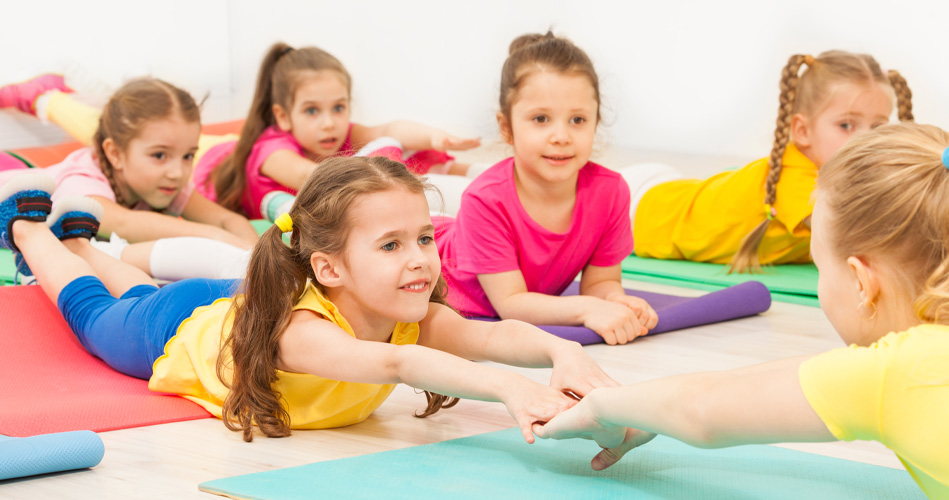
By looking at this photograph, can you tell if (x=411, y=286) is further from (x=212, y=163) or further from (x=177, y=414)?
(x=212, y=163)

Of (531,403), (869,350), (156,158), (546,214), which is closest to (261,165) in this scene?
(156,158)

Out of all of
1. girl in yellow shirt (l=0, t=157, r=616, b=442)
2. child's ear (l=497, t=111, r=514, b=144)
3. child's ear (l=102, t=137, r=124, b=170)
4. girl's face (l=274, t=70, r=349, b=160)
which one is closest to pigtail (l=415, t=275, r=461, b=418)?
girl in yellow shirt (l=0, t=157, r=616, b=442)

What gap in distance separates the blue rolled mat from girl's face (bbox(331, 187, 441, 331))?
0.42 metres

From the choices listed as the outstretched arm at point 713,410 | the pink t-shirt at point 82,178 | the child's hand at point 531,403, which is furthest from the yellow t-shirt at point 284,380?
the pink t-shirt at point 82,178

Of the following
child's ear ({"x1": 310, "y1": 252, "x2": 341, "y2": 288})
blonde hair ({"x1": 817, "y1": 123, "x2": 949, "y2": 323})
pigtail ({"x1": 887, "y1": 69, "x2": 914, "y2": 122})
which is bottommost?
child's ear ({"x1": 310, "y1": 252, "x2": 341, "y2": 288})

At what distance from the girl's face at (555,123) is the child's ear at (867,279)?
1.10 metres

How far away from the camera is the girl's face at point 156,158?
275 centimetres

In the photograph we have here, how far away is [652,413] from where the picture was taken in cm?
103

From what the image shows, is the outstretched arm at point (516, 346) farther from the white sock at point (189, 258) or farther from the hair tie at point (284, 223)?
the white sock at point (189, 258)

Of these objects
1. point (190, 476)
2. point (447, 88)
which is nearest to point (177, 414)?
point (190, 476)

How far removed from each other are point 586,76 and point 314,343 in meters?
1.01

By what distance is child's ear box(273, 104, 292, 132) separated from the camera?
10.8 ft

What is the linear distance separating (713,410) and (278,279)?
696 mm

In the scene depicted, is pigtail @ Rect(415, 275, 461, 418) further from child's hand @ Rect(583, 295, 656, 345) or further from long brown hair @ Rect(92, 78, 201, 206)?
long brown hair @ Rect(92, 78, 201, 206)
